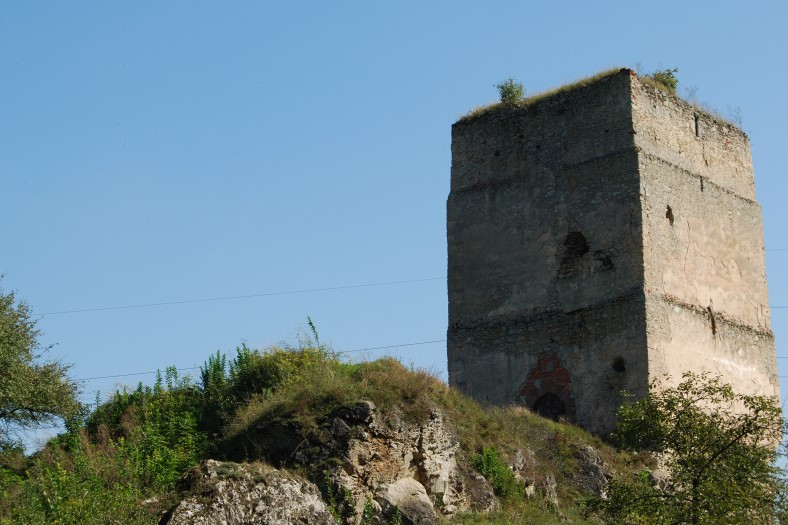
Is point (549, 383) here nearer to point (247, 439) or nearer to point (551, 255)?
point (551, 255)

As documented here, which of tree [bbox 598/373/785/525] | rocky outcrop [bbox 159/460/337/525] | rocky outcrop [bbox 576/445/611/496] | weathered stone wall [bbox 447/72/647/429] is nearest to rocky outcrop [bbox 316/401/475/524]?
rocky outcrop [bbox 159/460/337/525]

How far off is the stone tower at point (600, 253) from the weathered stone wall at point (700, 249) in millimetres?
35

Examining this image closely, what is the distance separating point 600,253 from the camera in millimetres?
23797

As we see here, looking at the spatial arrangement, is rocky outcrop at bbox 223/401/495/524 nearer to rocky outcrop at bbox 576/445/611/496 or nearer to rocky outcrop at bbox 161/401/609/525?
rocky outcrop at bbox 161/401/609/525

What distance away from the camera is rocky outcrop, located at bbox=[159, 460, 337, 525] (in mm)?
14828

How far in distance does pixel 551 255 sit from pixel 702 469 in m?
8.97

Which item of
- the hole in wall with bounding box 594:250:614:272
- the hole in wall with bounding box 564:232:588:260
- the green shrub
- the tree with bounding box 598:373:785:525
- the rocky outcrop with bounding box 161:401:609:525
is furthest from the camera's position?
the hole in wall with bounding box 564:232:588:260

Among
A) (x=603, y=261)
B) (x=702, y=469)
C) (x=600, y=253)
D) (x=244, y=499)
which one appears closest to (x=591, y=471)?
(x=603, y=261)

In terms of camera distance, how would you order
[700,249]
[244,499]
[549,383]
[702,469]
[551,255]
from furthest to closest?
[700,249] < [551,255] < [549,383] < [702,469] < [244,499]

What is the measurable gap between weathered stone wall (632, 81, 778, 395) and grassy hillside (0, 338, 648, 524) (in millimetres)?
3018

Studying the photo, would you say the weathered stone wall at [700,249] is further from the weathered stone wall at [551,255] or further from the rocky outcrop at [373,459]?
the rocky outcrop at [373,459]

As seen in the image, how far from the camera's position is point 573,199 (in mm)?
24469

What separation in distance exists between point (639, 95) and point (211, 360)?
971 cm

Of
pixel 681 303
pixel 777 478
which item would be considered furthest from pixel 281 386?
pixel 681 303
